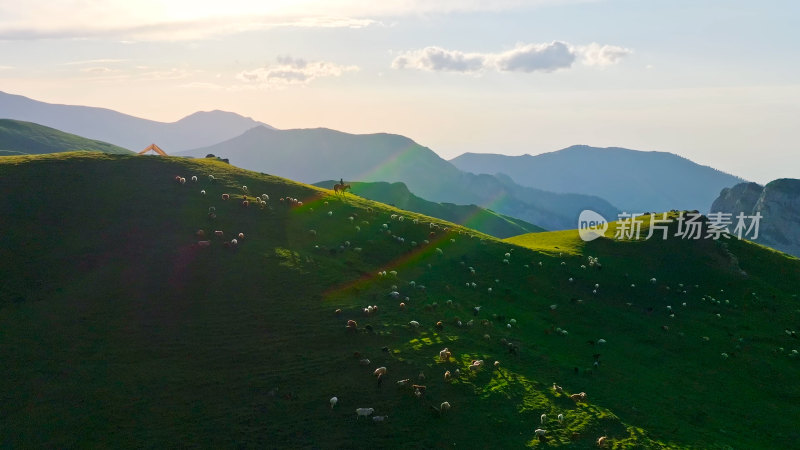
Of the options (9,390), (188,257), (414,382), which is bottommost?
(9,390)

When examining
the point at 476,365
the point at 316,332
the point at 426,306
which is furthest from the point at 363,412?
the point at 426,306

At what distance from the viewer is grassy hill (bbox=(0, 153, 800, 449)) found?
96.5 feet

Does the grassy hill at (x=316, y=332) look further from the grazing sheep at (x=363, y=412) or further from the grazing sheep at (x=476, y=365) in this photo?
the grazing sheep at (x=476, y=365)

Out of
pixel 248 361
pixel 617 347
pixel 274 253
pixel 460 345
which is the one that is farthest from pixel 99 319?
pixel 617 347

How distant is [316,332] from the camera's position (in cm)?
3738

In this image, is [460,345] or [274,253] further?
[274,253]

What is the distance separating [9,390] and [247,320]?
14553mm

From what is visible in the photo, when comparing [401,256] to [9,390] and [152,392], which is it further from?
[9,390]

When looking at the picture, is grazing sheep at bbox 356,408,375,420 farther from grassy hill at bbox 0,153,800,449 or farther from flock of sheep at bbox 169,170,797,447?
grassy hill at bbox 0,153,800,449

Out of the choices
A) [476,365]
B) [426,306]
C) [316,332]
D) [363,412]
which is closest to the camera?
[363,412]

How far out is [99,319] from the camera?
35844 mm

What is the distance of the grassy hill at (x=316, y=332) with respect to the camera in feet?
96.5

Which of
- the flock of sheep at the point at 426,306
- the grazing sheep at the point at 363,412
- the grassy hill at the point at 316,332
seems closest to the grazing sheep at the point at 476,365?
the flock of sheep at the point at 426,306

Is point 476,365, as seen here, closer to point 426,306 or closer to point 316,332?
point 426,306
